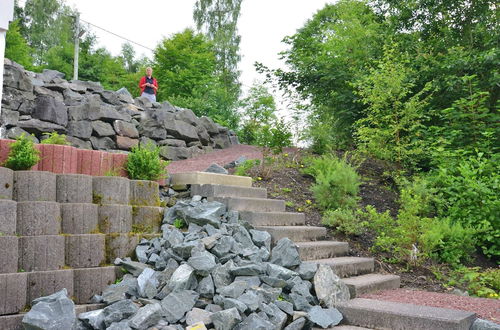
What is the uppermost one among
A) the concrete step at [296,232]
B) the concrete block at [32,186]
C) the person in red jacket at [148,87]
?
the person in red jacket at [148,87]

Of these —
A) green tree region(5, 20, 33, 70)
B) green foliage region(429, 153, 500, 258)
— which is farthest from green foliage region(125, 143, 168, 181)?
green tree region(5, 20, 33, 70)

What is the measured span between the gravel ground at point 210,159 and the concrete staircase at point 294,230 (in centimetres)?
239

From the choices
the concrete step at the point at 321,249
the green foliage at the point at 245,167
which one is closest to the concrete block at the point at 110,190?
the concrete step at the point at 321,249

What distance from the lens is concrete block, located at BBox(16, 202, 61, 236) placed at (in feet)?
11.1

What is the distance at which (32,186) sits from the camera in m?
3.54

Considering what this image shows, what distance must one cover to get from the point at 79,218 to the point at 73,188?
0.26 meters

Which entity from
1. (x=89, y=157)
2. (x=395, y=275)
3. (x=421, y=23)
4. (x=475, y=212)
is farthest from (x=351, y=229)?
(x=421, y=23)

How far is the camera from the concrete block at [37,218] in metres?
3.40

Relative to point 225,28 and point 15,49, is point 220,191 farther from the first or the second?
point 225,28

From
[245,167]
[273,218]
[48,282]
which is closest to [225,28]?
[245,167]

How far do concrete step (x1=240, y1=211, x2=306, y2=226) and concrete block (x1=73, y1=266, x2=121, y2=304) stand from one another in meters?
1.62

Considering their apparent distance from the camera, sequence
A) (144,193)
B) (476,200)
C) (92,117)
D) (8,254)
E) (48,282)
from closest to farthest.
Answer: (8,254) < (48,282) < (144,193) < (476,200) < (92,117)

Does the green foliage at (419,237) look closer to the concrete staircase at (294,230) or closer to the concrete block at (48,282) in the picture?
the concrete staircase at (294,230)

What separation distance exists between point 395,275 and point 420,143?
2.88m
